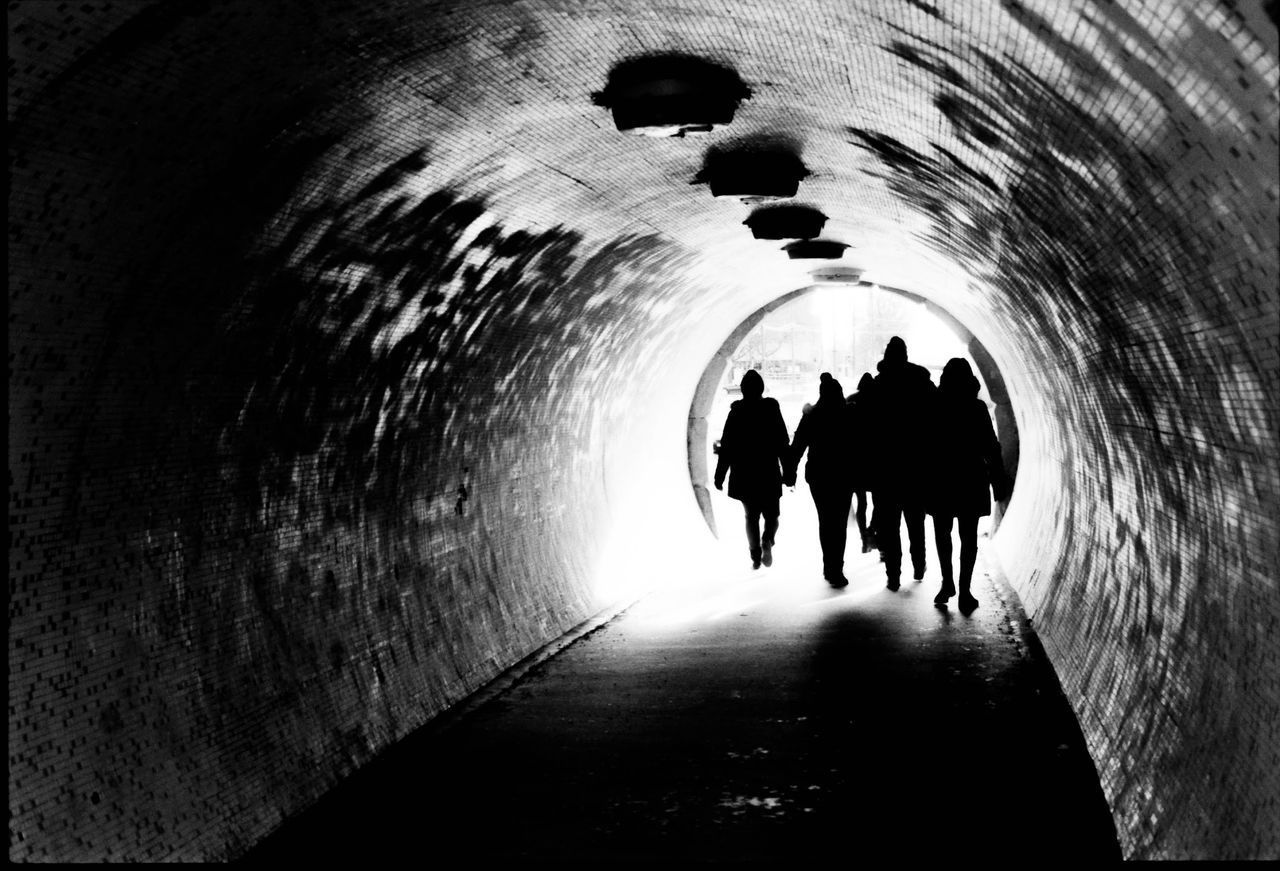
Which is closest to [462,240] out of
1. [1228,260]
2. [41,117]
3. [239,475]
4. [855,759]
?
[239,475]

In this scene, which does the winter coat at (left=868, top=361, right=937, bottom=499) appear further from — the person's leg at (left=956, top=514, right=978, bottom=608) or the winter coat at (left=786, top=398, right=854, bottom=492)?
the winter coat at (left=786, top=398, right=854, bottom=492)

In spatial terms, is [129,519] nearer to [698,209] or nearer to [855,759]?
[855,759]

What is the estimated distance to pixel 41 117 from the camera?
431 centimetres

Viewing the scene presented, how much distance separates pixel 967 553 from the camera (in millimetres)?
11781

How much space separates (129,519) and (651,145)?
4.28 metres

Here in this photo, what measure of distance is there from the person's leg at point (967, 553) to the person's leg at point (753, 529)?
138 inches

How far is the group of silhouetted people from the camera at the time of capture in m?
11.8

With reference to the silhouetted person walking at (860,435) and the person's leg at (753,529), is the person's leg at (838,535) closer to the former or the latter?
the silhouetted person walking at (860,435)

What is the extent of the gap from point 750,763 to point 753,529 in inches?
319

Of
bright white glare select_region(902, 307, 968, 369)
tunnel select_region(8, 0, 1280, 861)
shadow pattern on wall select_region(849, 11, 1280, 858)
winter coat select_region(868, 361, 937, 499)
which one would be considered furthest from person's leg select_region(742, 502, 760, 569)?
bright white glare select_region(902, 307, 968, 369)

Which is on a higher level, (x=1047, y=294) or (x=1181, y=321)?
(x=1047, y=294)

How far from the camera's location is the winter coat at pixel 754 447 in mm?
14664

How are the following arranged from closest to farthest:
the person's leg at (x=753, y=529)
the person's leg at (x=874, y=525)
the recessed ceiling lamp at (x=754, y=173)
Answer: the recessed ceiling lamp at (x=754, y=173) → the person's leg at (x=874, y=525) → the person's leg at (x=753, y=529)

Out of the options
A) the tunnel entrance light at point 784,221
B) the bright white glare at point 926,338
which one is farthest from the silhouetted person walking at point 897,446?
the bright white glare at point 926,338
